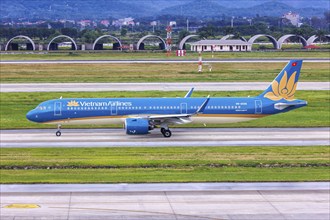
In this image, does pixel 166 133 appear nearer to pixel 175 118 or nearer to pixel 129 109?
pixel 175 118

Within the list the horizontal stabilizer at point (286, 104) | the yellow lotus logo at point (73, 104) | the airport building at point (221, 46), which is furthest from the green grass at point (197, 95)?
the airport building at point (221, 46)

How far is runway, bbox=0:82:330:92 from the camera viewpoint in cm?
7431

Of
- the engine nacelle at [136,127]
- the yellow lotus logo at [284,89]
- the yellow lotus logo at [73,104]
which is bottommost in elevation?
the engine nacelle at [136,127]

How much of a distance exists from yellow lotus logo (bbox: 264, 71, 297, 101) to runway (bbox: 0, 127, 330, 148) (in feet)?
8.85

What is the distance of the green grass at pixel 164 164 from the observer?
117ft

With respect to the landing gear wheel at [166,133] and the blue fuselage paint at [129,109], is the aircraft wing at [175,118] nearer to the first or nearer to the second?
the blue fuselage paint at [129,109]

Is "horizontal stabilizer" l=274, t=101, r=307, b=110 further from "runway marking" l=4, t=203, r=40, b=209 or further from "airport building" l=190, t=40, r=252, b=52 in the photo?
"airport building" l=190, t=40, r=252, b=52

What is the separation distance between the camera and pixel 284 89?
5172 cm

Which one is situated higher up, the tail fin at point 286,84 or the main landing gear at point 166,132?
the tail fin at point 286,84

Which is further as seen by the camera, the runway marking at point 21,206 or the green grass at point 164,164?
the green grass at point 164,164

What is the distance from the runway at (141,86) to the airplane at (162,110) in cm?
2234


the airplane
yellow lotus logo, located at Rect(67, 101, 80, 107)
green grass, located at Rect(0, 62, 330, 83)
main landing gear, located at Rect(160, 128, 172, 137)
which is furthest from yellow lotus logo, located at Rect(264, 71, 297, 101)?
green grass, located at Rect(0, 62, 330, 83)

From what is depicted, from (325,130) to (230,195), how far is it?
72.9ft

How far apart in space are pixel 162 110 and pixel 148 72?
4445 centimetres
